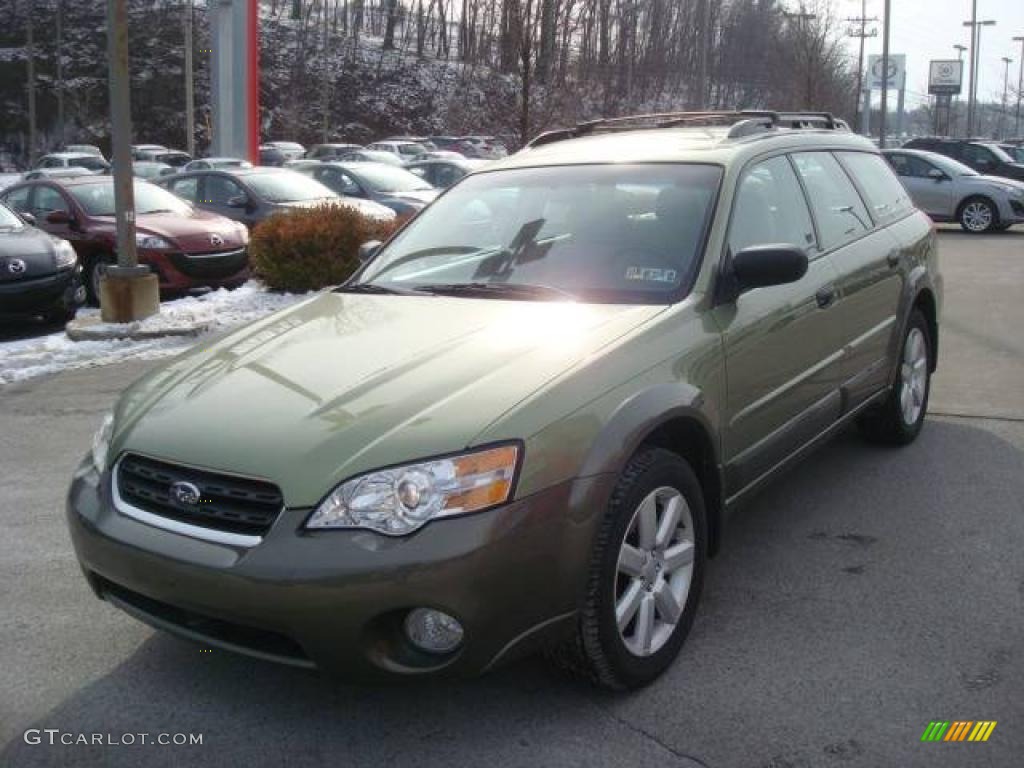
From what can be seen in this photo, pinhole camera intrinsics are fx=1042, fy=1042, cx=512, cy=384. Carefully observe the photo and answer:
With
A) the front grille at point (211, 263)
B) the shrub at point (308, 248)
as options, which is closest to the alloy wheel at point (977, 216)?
the shrub at point (308, 248)

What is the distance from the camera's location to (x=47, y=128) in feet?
192

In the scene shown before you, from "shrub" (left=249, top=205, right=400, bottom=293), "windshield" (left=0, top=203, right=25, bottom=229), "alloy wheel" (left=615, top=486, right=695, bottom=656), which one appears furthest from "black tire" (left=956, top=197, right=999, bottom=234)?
"alloy wheel" (left=615, top=486, right=695, bottom=656)

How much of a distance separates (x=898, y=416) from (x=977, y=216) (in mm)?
15860

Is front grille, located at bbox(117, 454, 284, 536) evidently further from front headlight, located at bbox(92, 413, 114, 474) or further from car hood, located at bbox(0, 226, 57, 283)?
car hood, located at bbox(0, 226, 57, 283)

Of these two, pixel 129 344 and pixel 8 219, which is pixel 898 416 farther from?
pixel 8 219

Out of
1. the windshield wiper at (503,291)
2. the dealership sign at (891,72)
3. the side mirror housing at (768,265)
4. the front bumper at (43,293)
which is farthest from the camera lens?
the dealership sign at (891,72)

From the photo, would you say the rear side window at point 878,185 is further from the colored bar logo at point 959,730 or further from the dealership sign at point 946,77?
the dealership sign at point 946,77

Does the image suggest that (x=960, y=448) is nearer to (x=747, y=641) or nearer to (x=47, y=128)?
(x=747, y=641)

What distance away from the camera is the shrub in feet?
36.8

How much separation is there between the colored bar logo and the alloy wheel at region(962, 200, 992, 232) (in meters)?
18.5

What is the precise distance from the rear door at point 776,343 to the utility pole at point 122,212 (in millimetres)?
6930

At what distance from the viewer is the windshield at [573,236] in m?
3.79

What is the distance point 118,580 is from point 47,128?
2463 inches

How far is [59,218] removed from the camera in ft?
38.9
